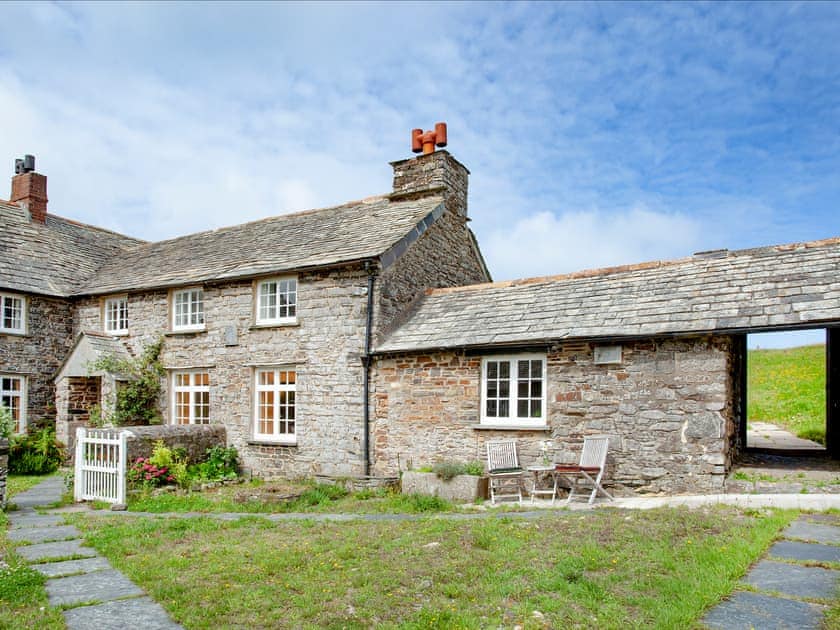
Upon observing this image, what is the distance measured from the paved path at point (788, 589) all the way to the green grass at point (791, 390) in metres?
11.9

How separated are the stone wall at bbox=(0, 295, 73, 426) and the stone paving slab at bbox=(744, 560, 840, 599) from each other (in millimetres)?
19981

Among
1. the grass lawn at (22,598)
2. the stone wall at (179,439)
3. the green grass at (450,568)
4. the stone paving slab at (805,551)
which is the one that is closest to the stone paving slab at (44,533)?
the green grass at (450,568)

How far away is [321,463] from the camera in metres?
15.3

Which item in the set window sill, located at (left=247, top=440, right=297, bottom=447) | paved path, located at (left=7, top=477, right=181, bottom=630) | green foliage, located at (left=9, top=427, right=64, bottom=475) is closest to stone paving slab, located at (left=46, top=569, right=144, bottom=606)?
paved path, located at (left=7, top=477, right=181, bottom=630)

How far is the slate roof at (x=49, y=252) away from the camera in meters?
20.1

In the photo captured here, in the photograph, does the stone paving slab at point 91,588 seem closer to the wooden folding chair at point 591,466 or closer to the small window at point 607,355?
the wooden folding chair at point 591,466

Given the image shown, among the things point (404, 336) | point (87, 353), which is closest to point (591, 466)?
point (404, 336)

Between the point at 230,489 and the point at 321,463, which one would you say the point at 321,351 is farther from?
the point at 230,489

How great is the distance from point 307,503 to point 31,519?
462 cm

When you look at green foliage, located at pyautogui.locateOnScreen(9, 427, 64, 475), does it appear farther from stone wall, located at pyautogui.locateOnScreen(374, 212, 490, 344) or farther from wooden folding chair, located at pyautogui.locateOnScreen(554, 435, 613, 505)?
wooden folding chair, located at pyautogui.locateOnScreen(554, 435, 613, 505)

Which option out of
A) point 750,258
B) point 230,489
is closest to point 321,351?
point 230,489

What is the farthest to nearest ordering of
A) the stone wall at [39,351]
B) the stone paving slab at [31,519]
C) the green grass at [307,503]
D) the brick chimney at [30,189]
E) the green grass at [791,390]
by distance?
the brick chimney at [30,189] → the green grass at [791,390] → the stone wall at [39,351] → the green grass at [307,503] → the stone paving slab at [31,519]

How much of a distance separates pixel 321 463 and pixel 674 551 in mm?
9460

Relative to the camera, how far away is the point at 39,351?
20000 mm
